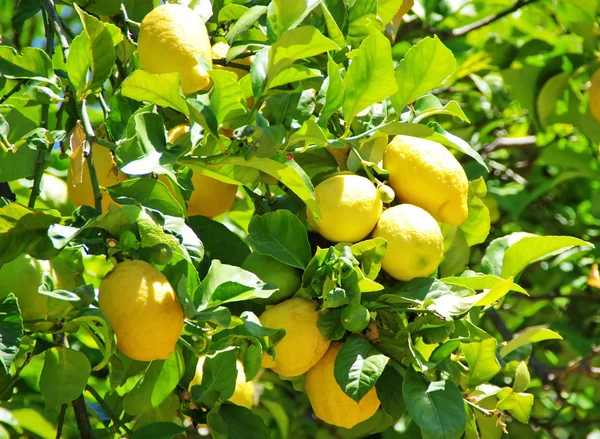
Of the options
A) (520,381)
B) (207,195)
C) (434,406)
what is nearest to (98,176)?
(207,195)

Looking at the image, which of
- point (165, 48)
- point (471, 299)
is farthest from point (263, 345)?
point (165, 48)

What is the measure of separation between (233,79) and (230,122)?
2.7 inches

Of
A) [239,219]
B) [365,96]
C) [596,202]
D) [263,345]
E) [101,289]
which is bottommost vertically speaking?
[596,202]

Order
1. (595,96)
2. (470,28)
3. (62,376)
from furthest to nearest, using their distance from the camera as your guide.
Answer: (470,28) → (595,96) → (62,376)

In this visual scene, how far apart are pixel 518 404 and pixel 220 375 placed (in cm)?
44

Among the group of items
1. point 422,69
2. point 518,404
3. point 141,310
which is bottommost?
point 518,404

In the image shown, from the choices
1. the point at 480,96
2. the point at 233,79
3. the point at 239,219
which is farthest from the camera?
the point at 480,96

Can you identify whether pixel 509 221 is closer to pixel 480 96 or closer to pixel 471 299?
pixel 480 96

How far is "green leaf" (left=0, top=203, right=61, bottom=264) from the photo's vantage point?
86 cm

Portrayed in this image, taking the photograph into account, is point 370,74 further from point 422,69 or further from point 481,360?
point 481,360

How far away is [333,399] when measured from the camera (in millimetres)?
1032

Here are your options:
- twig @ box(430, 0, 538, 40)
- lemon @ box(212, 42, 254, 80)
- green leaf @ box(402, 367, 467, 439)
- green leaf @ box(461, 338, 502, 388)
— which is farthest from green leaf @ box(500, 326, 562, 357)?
twig @ box(430, 0, 538, 40)

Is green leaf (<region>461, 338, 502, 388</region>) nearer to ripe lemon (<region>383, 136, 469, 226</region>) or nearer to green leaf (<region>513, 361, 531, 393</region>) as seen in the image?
green leaf (<region>513, 361, 531, 393</region>)

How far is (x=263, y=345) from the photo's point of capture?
96 cm
